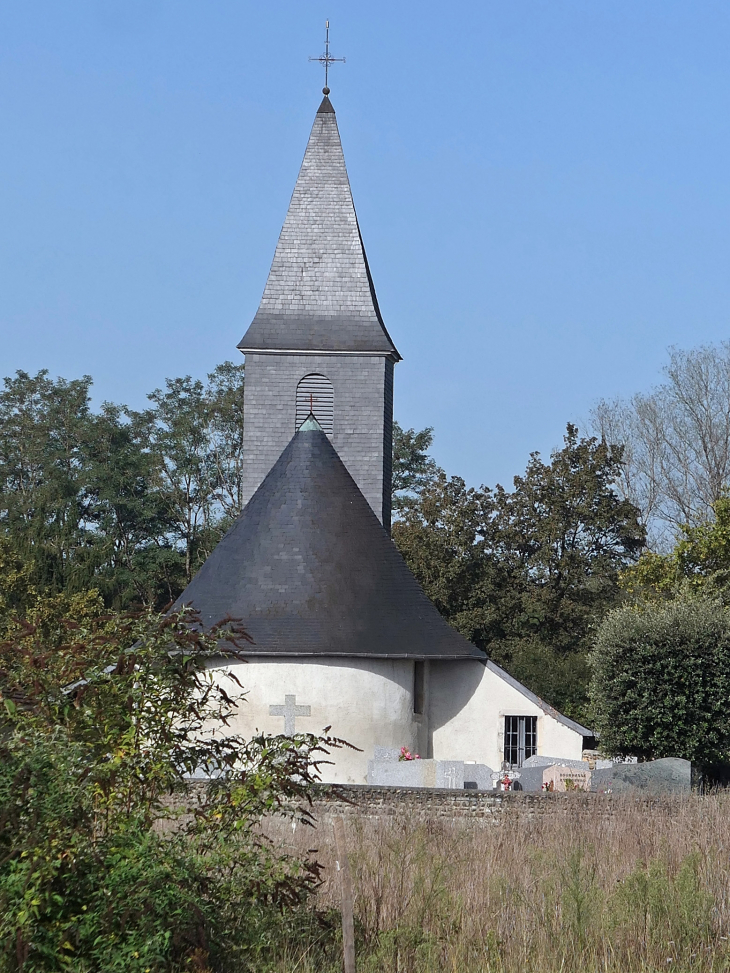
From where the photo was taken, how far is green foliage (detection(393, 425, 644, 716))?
145ft

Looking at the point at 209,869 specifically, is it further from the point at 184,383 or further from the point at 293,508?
the point at 184,383

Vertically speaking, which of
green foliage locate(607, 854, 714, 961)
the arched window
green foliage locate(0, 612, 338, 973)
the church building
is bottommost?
green foliage locate(607, 854, 714, 961)

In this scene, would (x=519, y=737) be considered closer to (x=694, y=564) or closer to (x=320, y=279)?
(x=694, y=564)

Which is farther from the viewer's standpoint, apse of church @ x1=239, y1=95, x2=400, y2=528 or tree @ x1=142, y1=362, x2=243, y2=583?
tree @ x1=142, y1=362, x2=243, y2=583

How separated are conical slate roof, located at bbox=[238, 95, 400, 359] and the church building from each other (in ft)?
0.36

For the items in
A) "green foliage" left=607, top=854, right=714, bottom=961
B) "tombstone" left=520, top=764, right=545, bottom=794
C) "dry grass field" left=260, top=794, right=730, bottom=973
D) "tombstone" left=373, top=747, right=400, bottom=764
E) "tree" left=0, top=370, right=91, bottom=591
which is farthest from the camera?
"tree" left=0, top=370, right=91, bottom=591

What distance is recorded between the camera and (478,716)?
26078 mm

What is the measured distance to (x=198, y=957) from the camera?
6.91 metres

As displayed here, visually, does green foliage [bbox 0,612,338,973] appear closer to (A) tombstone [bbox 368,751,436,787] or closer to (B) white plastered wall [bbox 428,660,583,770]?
(A) tombstone [bbox 368,751,436,787]

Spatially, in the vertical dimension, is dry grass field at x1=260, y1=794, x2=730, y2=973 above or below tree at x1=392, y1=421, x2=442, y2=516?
below

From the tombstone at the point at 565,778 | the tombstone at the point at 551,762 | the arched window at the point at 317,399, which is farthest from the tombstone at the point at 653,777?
the arched window at the point at 317,399

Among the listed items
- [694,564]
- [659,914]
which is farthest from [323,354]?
[659,914]

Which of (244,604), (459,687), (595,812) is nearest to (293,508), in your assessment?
(244,604)

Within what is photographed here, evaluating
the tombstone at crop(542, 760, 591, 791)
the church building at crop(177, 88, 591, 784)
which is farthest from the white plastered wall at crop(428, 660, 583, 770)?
the tombstone at crop(542, 760, 591, 791)
